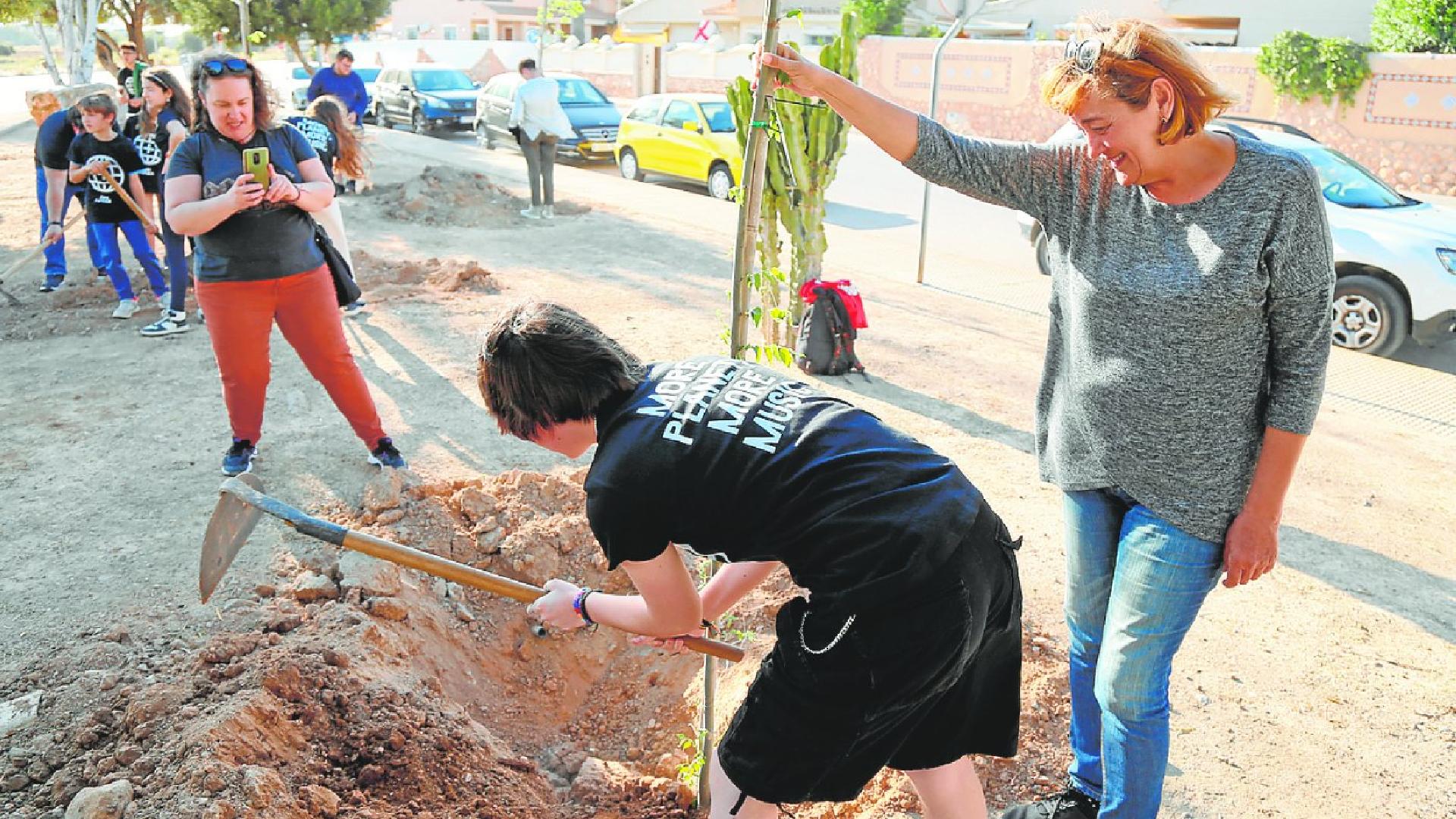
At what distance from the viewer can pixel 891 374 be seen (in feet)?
22.3

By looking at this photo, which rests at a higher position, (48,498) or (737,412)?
(737,412)

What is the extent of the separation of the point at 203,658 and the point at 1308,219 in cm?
313

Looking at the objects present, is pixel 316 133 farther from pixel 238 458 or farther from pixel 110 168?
pixel 238 458

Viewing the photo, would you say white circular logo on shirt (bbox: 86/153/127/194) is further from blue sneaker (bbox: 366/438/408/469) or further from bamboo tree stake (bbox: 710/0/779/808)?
bamboo tree stake (bbox: 710/0/779/808)

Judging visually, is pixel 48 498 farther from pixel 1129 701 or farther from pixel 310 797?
pixel 1129 701

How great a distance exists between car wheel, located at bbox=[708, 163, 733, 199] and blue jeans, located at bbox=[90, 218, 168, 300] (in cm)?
756

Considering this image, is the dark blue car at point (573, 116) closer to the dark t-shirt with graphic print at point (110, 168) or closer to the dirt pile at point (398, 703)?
the dark t-shirt with graphic print at point (110, 168)

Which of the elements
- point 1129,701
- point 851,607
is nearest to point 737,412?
point 851,607

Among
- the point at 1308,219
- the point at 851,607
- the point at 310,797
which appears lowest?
the point at 310,797

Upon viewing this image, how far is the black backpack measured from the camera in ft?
21.8

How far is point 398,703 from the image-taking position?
122 inches

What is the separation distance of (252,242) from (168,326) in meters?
3.27

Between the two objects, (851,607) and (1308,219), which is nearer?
(851,607)

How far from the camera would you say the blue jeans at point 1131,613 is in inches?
90.0
